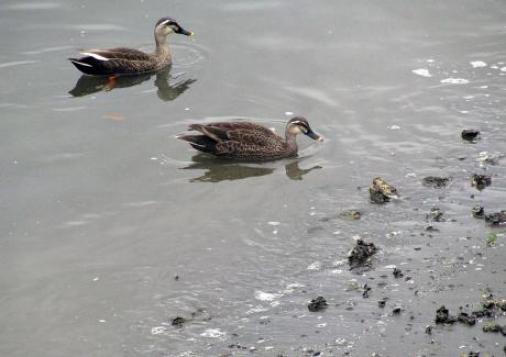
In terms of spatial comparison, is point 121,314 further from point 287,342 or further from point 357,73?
point 357,73

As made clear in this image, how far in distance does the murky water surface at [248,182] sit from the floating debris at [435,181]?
12 cm

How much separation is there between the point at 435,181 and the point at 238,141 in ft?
9.00

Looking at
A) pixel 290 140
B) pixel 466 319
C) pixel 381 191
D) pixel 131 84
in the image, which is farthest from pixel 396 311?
pixel 131 84

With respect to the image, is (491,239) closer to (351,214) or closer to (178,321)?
(351,214)

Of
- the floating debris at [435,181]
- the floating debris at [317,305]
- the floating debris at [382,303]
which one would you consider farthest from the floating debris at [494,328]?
the floating debris at [435,181]

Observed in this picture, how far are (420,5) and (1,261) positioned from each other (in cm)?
980

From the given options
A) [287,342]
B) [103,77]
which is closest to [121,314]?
[287,342]

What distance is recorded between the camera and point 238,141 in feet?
40.3

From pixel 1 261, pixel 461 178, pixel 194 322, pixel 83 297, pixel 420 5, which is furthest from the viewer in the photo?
pixel 420 5

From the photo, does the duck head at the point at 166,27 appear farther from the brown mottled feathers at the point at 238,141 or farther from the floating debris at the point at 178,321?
the floating debris at the point at 178,321

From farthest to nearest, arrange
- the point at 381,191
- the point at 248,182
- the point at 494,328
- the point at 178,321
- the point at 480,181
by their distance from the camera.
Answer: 1. the point at 248,182
2. the point at 480,181
3. the point at 381,191
4. the point at 178,321
5. the point at 494,328

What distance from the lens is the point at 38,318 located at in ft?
28.9

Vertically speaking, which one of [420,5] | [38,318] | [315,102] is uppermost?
[420,5]

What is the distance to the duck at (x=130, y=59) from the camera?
14.4 meters
